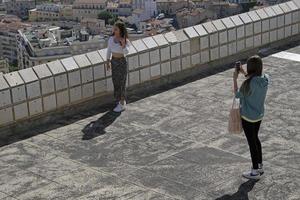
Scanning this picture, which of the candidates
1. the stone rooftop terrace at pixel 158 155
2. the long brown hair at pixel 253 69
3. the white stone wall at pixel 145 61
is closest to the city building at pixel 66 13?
the white stone wall at pixel 145 61

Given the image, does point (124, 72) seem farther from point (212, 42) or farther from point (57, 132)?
point (212, 42)

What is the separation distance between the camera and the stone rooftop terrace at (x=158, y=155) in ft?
17.3

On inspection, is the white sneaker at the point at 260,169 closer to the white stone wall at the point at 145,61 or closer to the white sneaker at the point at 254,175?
the white sneaker at the point at 254,175

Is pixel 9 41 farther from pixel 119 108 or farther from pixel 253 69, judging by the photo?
pixel 253 69

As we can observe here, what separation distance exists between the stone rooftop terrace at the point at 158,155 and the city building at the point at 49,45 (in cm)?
5589

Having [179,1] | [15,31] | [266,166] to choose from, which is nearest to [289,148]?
[266,166]

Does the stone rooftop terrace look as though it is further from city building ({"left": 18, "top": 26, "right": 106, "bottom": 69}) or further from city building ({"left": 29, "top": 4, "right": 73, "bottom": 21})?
city building ({"left": 29, "top": 4, "right": 73, "bottom": 21})

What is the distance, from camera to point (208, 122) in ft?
22.8

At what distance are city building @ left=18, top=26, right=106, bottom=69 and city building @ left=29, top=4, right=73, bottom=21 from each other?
822 inches

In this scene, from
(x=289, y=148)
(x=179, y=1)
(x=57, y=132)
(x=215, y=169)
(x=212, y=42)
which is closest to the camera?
(x=215, y=169)

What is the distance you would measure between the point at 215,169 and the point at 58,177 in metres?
1.36

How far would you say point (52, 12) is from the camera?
385 ft

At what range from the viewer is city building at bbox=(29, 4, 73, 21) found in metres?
117

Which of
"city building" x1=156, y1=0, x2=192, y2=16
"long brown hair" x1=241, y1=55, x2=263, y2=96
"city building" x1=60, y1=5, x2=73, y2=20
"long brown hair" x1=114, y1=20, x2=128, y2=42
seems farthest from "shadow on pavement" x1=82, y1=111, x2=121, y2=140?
"city building" x1=60, y1=5, x2=73, y2=20
